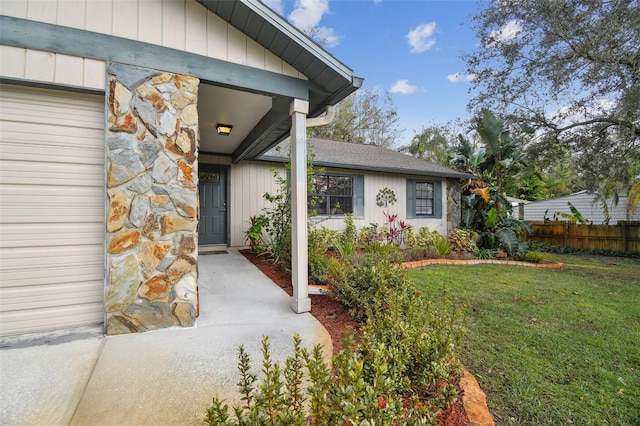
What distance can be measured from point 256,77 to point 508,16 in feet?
26.0

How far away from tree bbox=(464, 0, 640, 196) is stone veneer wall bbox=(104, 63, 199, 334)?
847cm

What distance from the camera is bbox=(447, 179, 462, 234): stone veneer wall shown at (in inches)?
395

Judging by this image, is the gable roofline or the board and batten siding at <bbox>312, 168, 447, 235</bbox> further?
the board and batten siding at <bbox>312, 168, 447, 235</bbox>

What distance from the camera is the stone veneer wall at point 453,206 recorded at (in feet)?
32.9

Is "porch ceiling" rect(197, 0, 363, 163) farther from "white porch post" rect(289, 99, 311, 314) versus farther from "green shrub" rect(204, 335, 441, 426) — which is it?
"green shrub" rect(204, 335, 441, 426)

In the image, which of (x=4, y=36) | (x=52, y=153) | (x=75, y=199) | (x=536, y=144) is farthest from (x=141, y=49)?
(x=536, y=144)

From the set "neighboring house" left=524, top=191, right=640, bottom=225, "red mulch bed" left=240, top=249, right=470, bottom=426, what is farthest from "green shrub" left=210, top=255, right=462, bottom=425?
"neighboring house" left=524, top=191, right=640, bottom=225

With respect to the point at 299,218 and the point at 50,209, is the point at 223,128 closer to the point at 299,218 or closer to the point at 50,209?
the point at 299,218

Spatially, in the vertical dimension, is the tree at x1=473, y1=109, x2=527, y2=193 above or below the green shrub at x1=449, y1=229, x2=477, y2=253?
above

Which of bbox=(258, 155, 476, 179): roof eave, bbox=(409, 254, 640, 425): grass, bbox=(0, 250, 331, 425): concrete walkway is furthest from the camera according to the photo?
bbox=(258, 155, 476, 179): roof eave

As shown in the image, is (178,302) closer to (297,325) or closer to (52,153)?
(297,325)

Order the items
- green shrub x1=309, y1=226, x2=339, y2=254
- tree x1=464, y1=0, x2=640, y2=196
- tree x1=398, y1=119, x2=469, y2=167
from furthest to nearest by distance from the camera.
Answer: tree x1=398, y1=119, x2=469, y2=167, tree x1=464, y1=0, x2=640, y2=196, green shrub x1=309, y1=226, x2=339, y2=254

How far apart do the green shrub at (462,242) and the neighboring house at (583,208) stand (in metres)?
6.09

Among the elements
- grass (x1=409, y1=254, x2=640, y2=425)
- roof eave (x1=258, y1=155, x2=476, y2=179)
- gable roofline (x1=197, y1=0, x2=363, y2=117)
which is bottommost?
grass (x1=409, y1=254, x2=640, y2=425)
